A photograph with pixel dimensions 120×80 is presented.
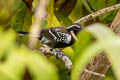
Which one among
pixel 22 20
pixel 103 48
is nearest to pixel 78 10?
pixel 22 20

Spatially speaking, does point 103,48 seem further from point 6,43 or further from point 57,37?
point 57,37

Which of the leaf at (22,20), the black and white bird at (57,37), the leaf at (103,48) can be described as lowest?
the black and white bird at (57,37)

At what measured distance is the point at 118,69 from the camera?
0.28 metres

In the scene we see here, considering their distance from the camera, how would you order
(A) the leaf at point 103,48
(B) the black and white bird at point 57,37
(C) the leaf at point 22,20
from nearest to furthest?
(A) the leaf at point 103,48 → (C) the leaf at point 22,20 → (B) the black and white bird at point 57,37

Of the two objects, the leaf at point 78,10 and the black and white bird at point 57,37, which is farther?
the black and white bird at point 57,37

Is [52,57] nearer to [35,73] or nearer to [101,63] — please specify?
[101,63]

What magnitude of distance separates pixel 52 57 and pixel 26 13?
42cm

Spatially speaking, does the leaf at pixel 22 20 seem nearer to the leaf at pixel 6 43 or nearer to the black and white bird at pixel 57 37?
the black and white bird at pixel 57 37

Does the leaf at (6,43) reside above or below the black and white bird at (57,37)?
above

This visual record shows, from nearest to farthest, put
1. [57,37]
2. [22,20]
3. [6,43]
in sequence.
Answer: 1. [6,43]
2. [22,20]
3. [57,37]

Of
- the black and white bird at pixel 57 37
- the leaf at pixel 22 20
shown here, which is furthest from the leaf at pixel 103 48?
the black and white bird at pixel 57 37

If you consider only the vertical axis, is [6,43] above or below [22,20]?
above

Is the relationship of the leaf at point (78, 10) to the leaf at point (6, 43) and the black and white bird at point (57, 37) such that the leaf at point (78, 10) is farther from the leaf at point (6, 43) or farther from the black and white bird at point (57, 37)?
the leaf at point (6, 43)

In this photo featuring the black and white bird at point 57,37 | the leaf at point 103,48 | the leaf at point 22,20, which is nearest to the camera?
the leaf at point 103,48
